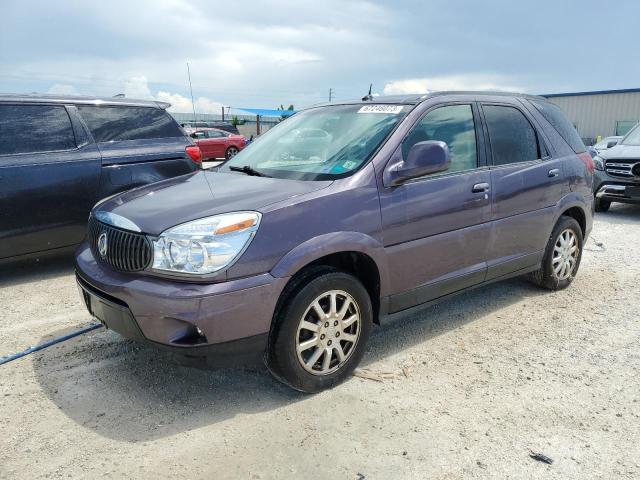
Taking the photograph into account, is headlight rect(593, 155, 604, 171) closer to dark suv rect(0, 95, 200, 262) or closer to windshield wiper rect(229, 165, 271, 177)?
dark suv rect(0, 95, 200, 262)

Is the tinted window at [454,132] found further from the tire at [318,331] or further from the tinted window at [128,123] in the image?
the tinted window at [128,123]

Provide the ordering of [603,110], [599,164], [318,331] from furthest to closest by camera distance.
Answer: [603,110], [599,164], [318,331]

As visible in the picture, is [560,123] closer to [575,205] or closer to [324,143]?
[575,205]

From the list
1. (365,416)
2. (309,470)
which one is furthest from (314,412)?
(309,470)

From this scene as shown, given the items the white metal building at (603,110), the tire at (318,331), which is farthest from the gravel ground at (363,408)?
the white metal building at (603,110)

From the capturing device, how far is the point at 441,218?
11.8ft

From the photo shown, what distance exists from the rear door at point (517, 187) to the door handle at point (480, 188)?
10cm

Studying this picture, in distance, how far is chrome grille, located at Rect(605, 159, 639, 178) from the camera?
909 centimetres

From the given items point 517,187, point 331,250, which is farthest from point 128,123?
point 517,187

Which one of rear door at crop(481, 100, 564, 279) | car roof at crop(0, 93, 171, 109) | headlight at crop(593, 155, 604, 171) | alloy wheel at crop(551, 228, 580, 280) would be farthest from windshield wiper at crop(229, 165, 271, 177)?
headlight at crop(593, 155, 604, 171)

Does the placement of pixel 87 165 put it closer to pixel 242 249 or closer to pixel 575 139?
pixel 242 249

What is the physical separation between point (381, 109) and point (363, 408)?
2006 millimetres

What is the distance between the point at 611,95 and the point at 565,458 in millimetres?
32871

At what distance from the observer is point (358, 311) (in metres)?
3.23
